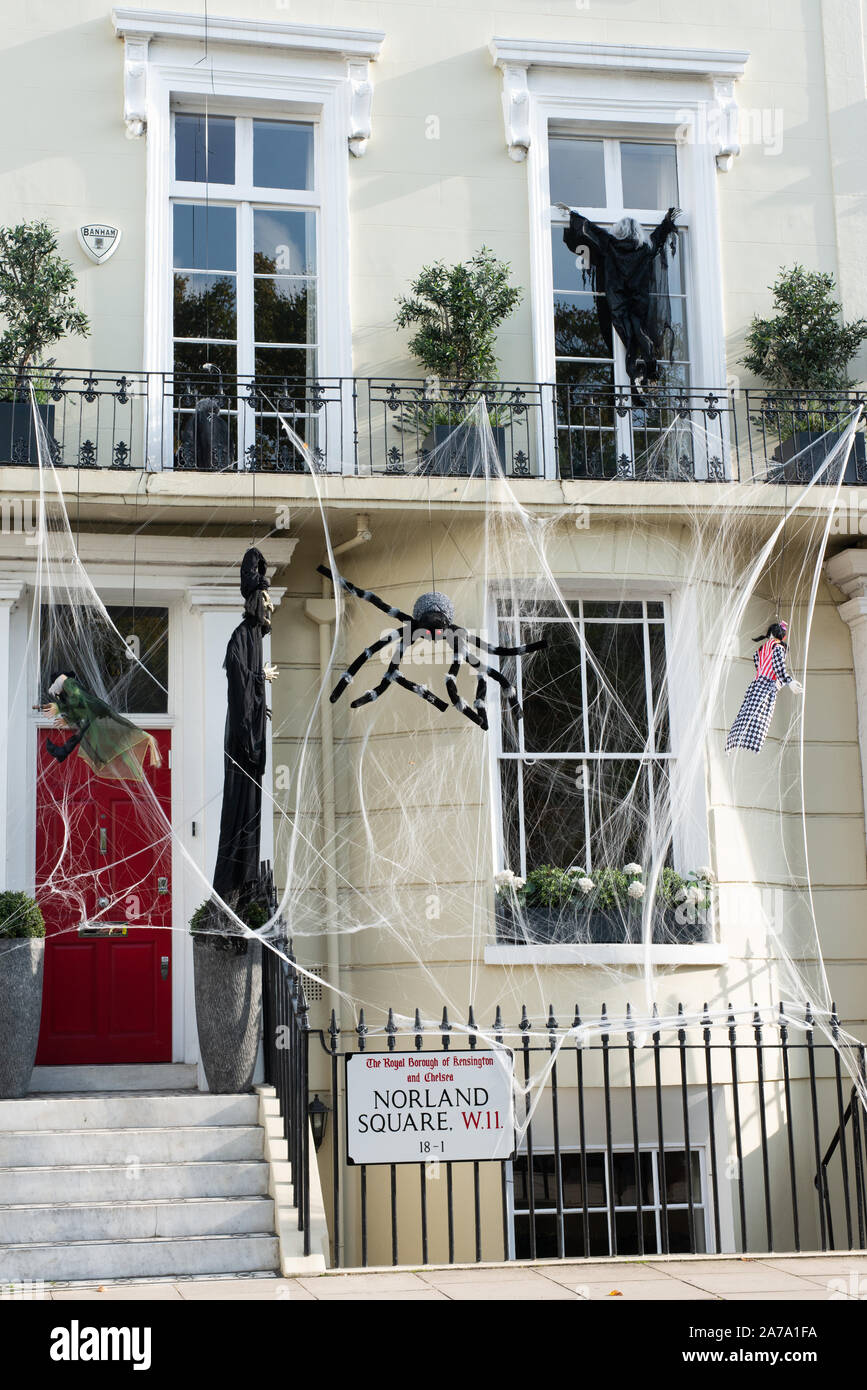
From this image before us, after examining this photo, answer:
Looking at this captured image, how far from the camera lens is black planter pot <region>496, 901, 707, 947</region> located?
10469 millimetres

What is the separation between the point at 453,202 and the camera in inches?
474

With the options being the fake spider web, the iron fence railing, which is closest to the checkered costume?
the fake spider web

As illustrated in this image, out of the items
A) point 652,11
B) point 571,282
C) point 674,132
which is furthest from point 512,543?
point 652,11

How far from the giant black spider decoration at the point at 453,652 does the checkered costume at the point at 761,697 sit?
1523 mm

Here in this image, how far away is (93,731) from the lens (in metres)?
10.3

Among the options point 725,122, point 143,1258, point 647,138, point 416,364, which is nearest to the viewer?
point 143,1258

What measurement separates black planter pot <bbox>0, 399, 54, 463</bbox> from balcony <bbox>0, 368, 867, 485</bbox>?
0.01 metres

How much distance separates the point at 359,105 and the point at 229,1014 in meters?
7.24

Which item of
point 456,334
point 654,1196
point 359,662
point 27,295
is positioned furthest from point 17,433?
point 654,1196

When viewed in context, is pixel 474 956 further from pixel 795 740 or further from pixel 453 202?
pixel 453 202

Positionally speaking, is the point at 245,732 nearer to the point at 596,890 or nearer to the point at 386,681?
the point at 386,681

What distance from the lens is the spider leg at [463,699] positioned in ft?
34.6

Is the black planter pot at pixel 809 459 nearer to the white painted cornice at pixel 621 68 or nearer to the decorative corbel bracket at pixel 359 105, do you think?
the white painted cornice at pixel 621 68

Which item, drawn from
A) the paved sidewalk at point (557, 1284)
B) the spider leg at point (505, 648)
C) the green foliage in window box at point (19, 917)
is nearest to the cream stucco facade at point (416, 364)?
the spider leg at point (505, 648)
